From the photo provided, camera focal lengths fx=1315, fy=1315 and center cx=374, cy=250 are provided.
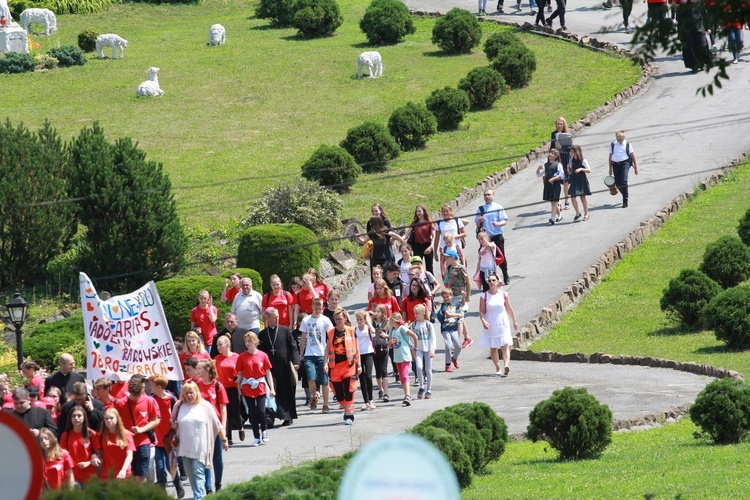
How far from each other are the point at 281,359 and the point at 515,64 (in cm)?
2493

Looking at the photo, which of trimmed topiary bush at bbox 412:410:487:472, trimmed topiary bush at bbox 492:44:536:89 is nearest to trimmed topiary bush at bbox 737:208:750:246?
trimmed topiary bush at bbox 412:410:487:472

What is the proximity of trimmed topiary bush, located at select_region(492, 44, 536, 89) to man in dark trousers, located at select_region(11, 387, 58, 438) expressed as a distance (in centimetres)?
2886

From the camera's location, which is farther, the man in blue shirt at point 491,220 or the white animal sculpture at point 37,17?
the white animal sculpture at point 37,17

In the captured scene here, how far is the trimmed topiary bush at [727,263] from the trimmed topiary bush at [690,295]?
44.1 inches

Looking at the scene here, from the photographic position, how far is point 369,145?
3303 cm

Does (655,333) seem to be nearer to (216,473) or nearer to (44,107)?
(216,473)

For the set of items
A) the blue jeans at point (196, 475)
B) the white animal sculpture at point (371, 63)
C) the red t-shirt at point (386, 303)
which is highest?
the white animal sculpture at point (371, 63)

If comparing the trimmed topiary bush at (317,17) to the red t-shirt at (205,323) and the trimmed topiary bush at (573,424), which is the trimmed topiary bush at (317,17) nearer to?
the red t-shirt at (205,323)

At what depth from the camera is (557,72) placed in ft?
137

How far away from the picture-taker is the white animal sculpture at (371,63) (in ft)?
141

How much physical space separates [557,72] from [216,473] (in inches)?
1185

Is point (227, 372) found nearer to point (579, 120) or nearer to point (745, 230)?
point (745, 230)

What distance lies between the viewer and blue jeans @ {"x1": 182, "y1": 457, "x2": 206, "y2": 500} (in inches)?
520

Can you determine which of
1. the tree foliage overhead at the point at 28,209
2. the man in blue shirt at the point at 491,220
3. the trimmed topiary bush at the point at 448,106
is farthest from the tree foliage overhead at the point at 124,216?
the trimmed topiary bush at the point at 448,106
